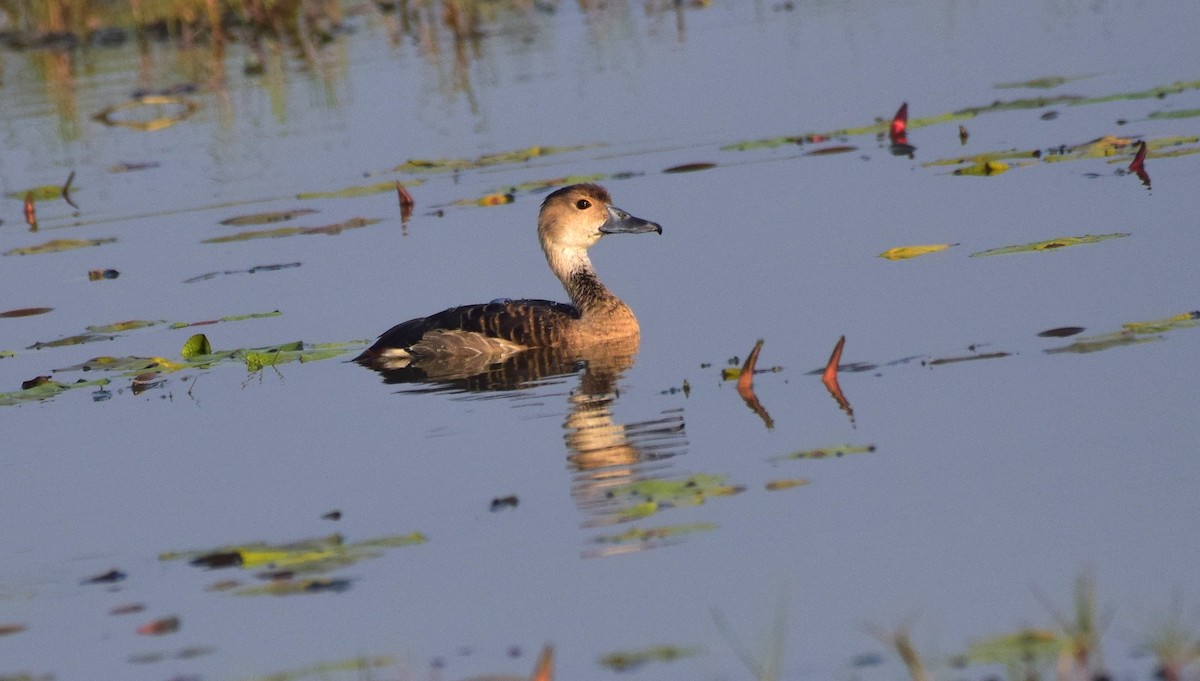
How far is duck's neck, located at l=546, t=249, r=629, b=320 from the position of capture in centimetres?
1098

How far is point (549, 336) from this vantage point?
1088cm

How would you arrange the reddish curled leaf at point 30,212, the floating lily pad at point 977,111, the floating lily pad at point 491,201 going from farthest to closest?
the reddish curled leaf at point 30,212
the floating lily pad at point 977,111
the floating lily pad at point 491,201

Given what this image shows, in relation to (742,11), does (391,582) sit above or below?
below

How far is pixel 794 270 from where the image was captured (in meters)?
11.6

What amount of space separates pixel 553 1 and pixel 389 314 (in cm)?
1818

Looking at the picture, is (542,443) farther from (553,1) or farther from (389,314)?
(553,1)

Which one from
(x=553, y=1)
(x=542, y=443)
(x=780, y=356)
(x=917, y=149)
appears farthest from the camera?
(x=553, y=1)

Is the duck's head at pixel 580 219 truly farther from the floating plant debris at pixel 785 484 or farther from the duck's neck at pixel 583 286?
the floating plant debris at pixel 785 484

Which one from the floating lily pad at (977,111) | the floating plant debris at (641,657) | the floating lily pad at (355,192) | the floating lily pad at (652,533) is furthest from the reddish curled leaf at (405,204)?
the floating plant debris at (641,657)

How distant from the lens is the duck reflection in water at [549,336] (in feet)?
33.3

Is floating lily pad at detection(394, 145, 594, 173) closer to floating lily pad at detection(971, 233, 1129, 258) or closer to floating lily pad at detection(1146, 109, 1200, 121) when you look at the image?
floating lily pad at detection(1146, 109, 1200, 121)

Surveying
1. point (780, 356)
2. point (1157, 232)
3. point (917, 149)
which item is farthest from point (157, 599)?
point (917, 149)

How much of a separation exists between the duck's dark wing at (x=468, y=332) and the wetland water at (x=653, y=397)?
0.32m

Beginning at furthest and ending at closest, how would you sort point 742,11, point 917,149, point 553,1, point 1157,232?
point 553,1 < point 742,11 < point 917,149 < point 1157,232
